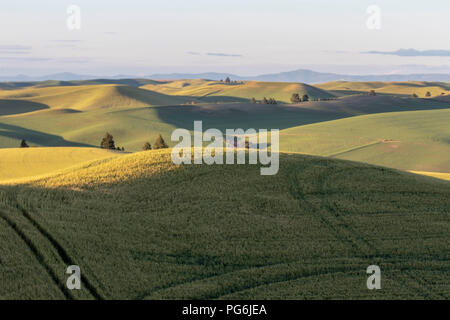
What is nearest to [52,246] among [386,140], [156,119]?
[386,140]

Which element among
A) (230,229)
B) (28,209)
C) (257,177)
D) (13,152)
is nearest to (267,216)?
(230,229)

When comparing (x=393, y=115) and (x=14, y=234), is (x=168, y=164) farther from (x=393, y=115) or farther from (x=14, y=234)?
(x=393, y=115)

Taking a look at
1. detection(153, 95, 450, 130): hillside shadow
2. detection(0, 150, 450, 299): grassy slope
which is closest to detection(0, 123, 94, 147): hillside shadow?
detection(153, 95, 450, 130): hillside shadow

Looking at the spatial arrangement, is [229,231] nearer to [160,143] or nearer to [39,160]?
[39,160]

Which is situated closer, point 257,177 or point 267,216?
point 267,216

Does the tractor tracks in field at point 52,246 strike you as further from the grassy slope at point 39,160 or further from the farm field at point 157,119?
the farm field at point 157,119

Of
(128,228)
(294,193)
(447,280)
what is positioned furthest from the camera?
(294,193)

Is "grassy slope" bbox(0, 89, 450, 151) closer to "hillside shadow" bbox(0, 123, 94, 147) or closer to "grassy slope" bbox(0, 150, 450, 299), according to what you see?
"hillside shadow" bbox(0, 123, 94, 147)
